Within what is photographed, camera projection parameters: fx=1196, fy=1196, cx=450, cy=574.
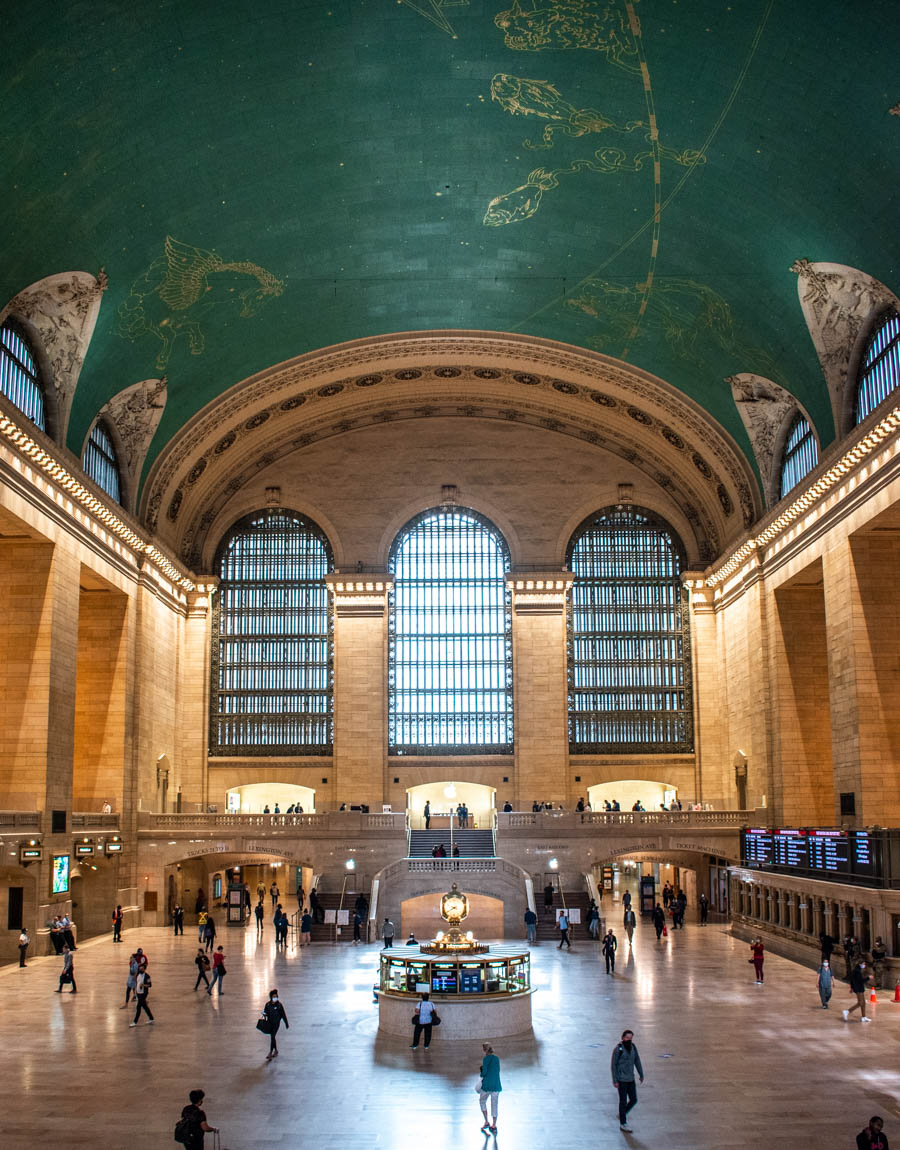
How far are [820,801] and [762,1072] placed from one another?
19846 mm

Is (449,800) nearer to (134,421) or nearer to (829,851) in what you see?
(134,421)

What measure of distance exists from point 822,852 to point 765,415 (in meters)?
13.9

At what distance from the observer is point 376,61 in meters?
23.4

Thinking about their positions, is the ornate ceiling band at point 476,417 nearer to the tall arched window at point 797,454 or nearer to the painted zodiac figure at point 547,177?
the tall arched window at point 797,454

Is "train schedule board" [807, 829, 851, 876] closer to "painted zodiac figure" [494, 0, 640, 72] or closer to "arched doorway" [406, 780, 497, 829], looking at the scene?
"painted zodiac figure" [494, 0, 640, 72]

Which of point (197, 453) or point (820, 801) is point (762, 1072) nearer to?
point (820, 801)

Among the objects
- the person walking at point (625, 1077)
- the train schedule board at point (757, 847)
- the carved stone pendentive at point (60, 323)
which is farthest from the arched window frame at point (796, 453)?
the person walking at point (625, 1077)

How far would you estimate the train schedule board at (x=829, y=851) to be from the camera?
2473 cm

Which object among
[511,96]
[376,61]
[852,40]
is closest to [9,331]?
[376,61]

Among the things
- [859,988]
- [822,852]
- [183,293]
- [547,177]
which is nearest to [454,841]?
[822,852]

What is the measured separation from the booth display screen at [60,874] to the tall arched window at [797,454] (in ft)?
70.1

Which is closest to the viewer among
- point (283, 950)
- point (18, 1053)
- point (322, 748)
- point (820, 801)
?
point (18, 1053)

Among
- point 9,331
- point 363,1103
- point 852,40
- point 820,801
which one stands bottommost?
point 363,1103

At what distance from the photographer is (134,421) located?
34500 mm
